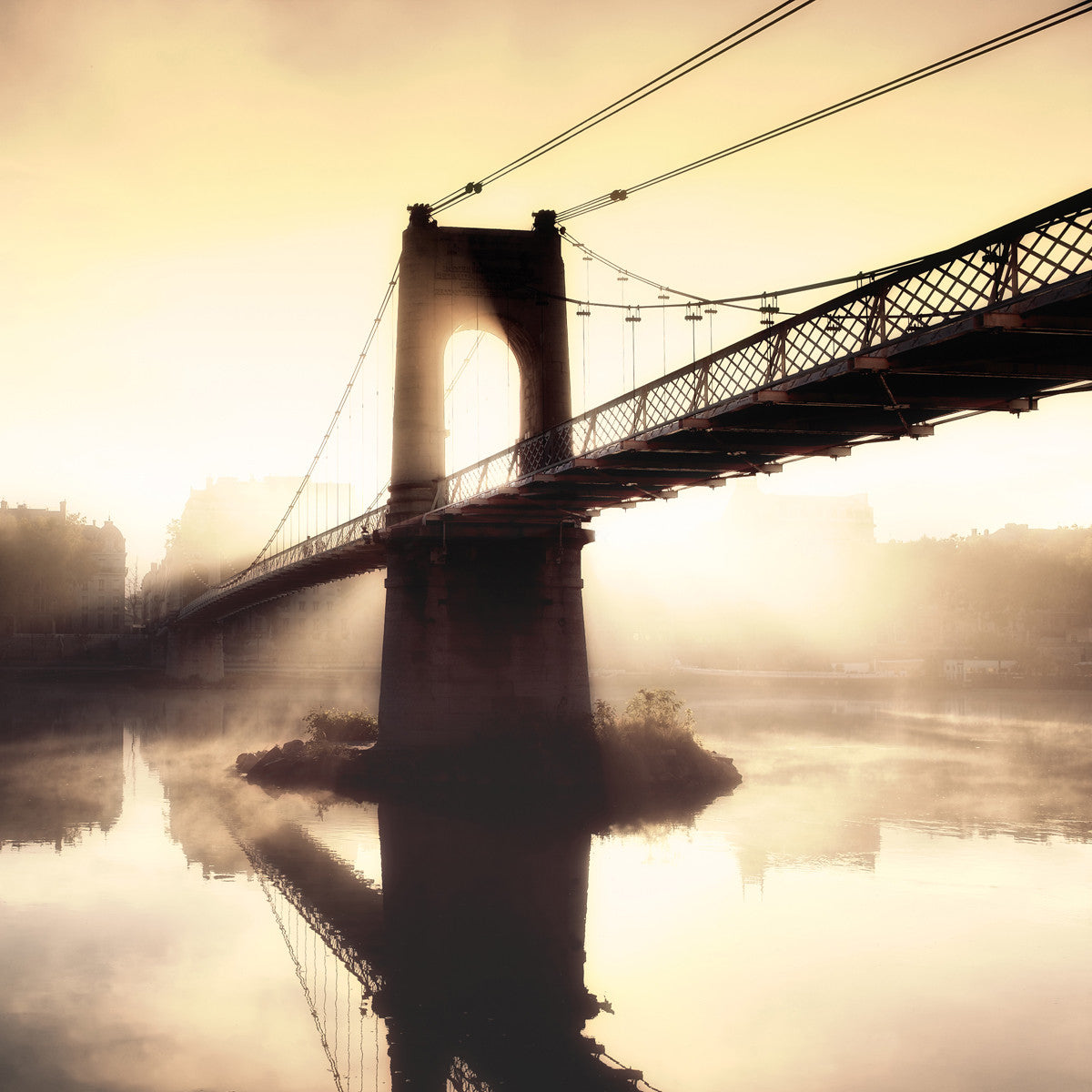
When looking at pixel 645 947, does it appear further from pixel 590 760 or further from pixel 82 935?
pixel 590 760

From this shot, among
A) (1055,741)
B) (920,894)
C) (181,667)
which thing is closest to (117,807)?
(920,894)

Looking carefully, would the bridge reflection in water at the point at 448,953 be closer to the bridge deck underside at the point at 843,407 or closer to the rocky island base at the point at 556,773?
the rocky island base at the point at 556,773

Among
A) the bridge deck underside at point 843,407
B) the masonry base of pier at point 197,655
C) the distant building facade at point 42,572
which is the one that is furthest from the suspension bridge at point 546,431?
the distant building facade at point 42,572

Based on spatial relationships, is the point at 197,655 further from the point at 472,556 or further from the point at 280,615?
the point at 472,556

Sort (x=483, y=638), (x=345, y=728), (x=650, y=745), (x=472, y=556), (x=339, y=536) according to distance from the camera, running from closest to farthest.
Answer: (x=483, y=638) < (x=472, y=556) < (x=650, y=745) < (x=345, y=728) < (x=339, y=536)

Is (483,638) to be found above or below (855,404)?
below

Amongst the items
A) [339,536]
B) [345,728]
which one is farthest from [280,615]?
[345,728]
